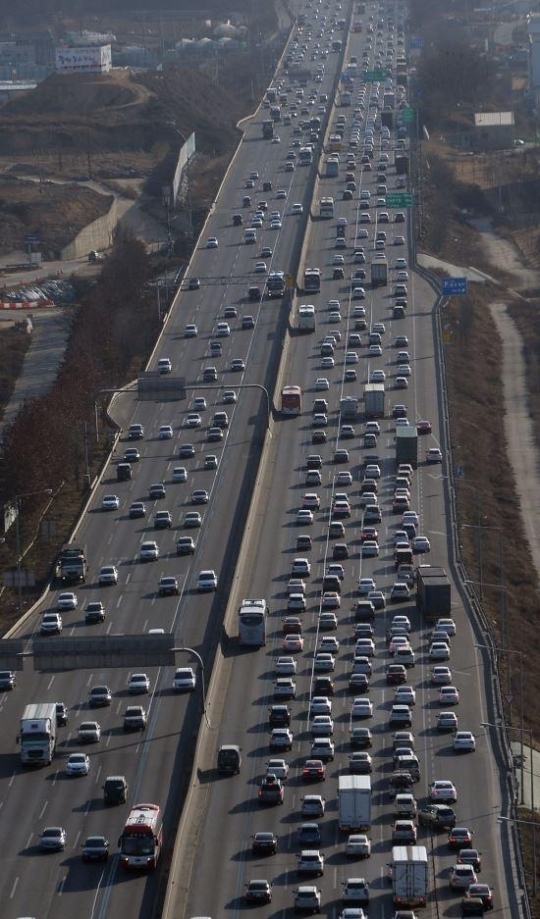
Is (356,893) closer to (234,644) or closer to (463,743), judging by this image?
(463,743)

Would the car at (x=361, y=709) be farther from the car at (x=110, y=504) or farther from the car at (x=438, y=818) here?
the car at (x=110, y=504)

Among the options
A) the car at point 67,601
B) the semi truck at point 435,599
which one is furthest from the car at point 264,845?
the car at point 67,601

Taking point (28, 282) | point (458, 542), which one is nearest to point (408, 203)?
point (28, 282)

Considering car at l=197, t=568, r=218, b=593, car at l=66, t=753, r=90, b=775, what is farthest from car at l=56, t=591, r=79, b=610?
car at l=66, t=753, r=90, b=775

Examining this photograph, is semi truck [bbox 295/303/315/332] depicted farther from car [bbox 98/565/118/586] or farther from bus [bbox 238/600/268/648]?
bus [bbox 238/600/268/648]

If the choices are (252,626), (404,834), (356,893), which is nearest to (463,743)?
Result: (404,834)

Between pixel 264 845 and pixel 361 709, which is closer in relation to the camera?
pixel 264 845

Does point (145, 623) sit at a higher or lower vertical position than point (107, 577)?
lower
